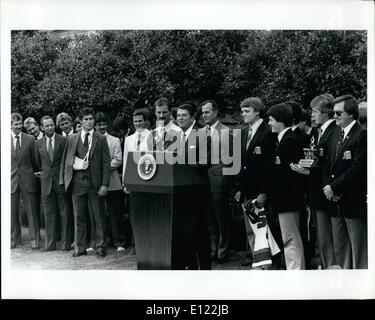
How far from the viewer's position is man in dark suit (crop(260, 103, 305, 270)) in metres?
7.45

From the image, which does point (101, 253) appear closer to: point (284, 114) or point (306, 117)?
point (284, 114)

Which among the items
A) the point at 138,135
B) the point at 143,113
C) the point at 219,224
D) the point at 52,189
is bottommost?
the point at 219,224

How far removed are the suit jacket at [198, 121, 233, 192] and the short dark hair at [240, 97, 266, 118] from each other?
303mm

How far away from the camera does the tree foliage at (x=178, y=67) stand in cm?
758

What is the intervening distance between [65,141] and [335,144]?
2709 mm

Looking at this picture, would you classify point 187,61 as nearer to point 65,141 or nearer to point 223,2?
point 223,2

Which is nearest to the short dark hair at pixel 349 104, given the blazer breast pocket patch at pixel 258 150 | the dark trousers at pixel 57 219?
the blazer breast pocket patch at pixel 258 150

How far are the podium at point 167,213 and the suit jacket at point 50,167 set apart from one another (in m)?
0.78

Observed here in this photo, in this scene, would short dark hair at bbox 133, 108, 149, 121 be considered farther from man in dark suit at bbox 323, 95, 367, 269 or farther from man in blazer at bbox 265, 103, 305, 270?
man in dark suit at bbox 323, 95, 367, 269

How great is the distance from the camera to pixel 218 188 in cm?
757

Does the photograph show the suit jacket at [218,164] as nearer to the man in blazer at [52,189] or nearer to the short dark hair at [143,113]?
the short dark hair at [143,113]

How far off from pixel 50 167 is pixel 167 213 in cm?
146

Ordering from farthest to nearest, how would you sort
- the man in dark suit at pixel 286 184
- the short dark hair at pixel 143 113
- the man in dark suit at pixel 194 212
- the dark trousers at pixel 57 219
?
the dark trousers at pixel 57 219 < the short dark hair at pixel 143 113 < the man in dark suit at pixel 286 184 < the man in dark suit at pixel 194 212

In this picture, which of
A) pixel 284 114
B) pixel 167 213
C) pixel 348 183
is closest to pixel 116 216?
pixel 167 213
